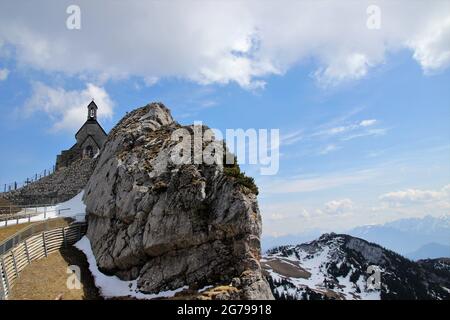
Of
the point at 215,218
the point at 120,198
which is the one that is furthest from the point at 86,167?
the point at 215,218

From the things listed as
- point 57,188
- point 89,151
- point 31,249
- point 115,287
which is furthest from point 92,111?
point 115,287

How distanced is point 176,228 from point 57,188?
3697 centimetres

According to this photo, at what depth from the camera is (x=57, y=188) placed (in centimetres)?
6412

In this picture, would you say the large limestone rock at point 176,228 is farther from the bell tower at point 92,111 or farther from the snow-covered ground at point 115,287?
the bell tower at point 92,111

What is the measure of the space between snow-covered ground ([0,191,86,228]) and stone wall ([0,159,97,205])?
363cm

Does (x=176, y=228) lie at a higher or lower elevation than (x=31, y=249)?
higher

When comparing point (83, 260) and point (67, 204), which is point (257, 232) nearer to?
point (83, 260)

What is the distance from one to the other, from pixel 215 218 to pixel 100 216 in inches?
615

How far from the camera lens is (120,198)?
4169 centimetres

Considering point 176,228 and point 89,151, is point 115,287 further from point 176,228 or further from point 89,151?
point 89,151

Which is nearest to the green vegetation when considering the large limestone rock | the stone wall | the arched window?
the large limestone rock

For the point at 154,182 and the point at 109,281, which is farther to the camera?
the point at 154,182

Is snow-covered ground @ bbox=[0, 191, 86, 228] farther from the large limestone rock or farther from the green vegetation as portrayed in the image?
the green vegetation
